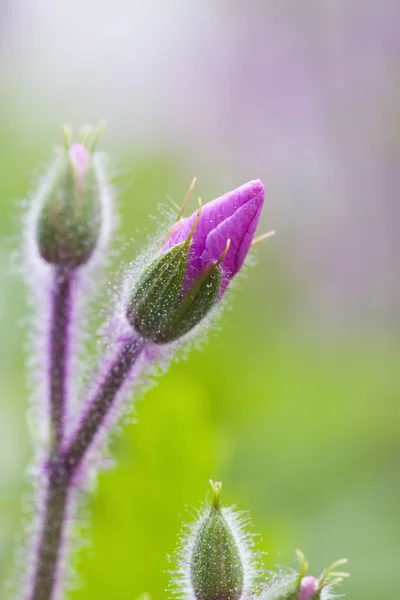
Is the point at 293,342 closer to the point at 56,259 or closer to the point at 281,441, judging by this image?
the point at 281,441

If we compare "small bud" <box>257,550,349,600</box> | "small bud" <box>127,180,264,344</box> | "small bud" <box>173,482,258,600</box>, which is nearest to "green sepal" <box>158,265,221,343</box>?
"small bud" <box>127,180,264,344</box>

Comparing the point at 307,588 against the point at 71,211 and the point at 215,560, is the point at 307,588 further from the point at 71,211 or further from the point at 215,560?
the point at 71,211

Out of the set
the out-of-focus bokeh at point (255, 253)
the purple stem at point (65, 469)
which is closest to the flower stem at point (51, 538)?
the purple stem at point (65, 469)

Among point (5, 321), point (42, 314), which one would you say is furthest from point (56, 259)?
point (5, 321)

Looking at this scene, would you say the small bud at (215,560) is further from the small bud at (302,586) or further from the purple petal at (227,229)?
the purple petal at (227,229)

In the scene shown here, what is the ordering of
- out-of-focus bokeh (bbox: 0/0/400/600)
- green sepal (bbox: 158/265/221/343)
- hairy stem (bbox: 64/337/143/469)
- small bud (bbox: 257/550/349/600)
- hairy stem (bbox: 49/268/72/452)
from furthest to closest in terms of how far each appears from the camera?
out-of-focus bokeh (bbox: 0/0/400/600) → hairy stem (bbox: 49/268/72/452) → hairy stem (bbox: 64/337/143/469) → green sepal (bbox: 158/265/221/343) → small bud (bbox: 257/550/349/600)

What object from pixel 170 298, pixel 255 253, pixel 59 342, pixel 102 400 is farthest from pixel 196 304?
pixel 255 253

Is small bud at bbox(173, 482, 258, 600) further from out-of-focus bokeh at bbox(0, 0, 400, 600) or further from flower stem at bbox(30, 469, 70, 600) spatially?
out-of-focus bokeh at bbox(0, 0, 400, 600)
